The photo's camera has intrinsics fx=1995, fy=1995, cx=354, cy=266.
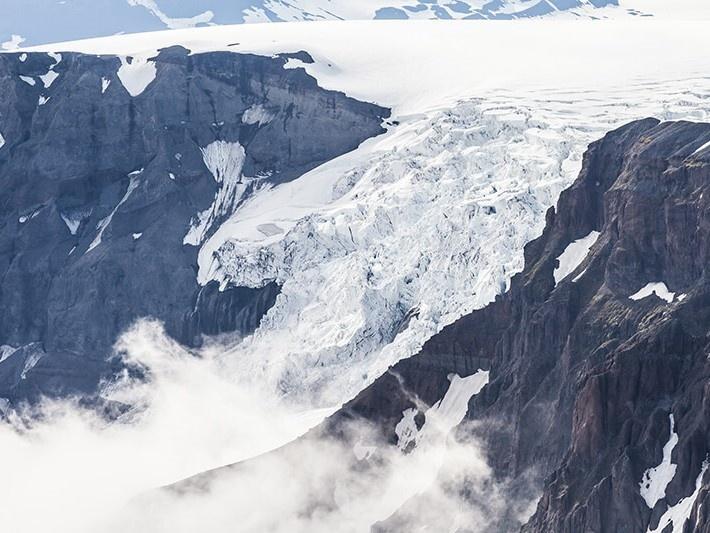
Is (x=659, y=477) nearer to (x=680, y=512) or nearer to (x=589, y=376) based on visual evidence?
(x=680, y=512)

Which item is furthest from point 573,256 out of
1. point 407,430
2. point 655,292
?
point 407,430

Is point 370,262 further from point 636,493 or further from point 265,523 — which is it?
point 636,493

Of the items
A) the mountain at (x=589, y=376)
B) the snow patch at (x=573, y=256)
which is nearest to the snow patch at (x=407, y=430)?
the mountain at (x=589, y=376)

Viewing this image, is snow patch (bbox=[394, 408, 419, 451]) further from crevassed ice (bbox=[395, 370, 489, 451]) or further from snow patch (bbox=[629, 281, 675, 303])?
snow patch (bbox=[629, 281, 675, 303])

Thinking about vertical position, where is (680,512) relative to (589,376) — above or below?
below

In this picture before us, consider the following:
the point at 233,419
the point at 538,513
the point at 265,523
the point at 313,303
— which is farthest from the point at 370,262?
the point at 538,513

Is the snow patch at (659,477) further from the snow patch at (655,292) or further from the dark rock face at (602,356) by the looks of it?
the snow patch at (655,292)
